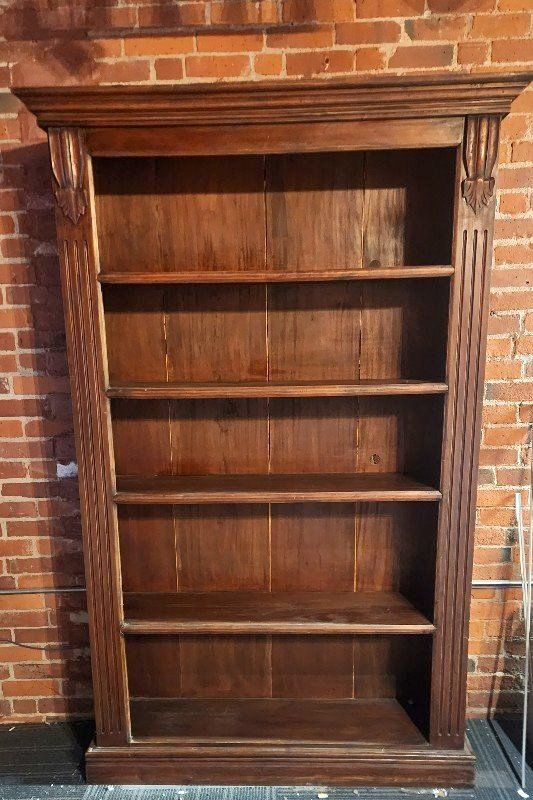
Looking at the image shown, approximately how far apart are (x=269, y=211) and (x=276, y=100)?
353mm

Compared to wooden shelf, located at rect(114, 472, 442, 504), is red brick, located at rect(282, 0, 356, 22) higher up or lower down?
higher up

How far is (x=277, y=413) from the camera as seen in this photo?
1.81 m

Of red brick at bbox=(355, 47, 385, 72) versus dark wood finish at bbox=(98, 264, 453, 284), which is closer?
dark wood finish at bbox=(98, 264, 453, 284)

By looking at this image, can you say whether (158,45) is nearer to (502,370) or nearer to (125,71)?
(125,71)

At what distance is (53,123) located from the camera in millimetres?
1431

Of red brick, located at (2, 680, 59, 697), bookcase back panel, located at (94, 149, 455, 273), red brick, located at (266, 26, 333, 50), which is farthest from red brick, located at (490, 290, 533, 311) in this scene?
red brick, located at (2, 680, 59, 697)

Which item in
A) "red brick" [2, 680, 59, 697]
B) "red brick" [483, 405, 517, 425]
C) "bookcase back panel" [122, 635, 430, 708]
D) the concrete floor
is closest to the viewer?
the concrete floor

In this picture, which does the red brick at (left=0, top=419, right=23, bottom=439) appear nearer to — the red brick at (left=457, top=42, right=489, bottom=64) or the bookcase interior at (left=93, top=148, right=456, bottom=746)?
the bookcase interior at (left=93, top=148, right=456, bottom=746)

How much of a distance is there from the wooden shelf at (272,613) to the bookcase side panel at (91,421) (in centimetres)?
12

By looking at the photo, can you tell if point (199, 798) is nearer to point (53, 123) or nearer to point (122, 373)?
point (122, 373)

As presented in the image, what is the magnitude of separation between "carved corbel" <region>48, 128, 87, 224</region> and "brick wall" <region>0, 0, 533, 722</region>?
13.4 inches

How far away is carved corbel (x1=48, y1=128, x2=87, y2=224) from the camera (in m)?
1.45

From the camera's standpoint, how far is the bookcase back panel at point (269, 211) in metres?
1.67

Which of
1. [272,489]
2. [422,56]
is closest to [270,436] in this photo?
[272,489]
